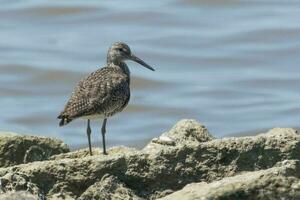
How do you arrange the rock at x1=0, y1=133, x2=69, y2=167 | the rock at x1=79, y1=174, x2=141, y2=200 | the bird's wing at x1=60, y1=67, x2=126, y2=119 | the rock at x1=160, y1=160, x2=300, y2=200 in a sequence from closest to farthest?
the rock at x1=160, y1=160, x2=300, y2=200
the rock at x1=79, y1=174, x2=141, y2=200
the rock at x1=0, y1=133, x2=69, y2=167
the bird's wing at x1=60, y1=67, x2=126, y2=119

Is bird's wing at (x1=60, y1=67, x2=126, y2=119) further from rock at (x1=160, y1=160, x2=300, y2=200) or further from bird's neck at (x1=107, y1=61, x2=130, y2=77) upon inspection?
rock at (x1=160, y1=160, x2=300, y2=200)

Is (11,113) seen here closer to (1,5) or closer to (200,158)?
(1,5)

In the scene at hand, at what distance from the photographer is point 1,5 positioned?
872 inches

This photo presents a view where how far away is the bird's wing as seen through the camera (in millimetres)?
9445

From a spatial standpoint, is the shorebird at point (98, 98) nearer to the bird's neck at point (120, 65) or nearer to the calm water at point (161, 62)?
the bird's neck at point (120, 65)

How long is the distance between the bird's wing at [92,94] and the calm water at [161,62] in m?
4.53

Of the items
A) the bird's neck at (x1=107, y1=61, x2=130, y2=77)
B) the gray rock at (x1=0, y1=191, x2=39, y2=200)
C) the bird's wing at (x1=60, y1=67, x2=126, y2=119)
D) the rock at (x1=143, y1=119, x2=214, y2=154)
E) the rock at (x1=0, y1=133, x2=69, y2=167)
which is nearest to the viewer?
the gray rock at (x1=0, y1=191, x2=39, y2=200)

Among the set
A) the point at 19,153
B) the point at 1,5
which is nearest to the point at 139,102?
the point at 1,5

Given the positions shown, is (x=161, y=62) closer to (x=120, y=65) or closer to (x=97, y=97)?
(x=120, y=65)

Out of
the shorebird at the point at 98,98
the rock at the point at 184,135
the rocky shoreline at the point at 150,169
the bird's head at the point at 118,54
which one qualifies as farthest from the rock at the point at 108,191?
the bird's head at the point at 118,54

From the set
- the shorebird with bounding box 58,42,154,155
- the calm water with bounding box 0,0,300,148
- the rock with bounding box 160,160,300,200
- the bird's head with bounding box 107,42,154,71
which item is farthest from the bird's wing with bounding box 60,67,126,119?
the calm water with bounding box 0,0,300,148

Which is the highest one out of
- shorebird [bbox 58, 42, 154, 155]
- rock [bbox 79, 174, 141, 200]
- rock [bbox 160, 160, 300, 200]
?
shorebird [bbox 58, 42, 154, 155]

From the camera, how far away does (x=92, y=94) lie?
960 centimetres

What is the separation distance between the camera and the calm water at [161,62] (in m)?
15.7
